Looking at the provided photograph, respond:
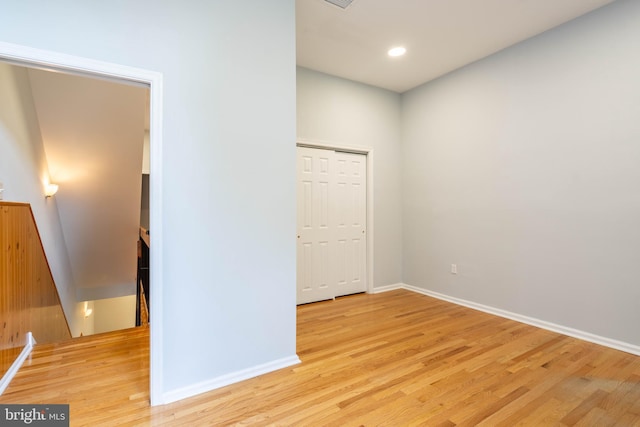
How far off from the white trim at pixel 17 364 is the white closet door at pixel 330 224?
2481 mm

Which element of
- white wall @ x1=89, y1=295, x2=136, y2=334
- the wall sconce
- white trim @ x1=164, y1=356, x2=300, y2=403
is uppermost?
the wall sconce

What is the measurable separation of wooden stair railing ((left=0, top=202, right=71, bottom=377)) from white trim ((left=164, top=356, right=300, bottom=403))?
1180 millimetres

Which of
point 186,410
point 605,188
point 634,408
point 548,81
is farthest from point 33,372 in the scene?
point 548,81

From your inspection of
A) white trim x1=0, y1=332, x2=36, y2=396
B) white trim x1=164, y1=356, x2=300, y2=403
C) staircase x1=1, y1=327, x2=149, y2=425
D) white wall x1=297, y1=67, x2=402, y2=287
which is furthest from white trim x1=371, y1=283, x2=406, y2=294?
white trim x1=0, y1=332, x2=36, y2=396

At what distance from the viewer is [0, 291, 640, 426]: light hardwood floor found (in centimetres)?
171

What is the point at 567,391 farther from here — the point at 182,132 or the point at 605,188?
the point at 182,132

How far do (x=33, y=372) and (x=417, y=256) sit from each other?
413 cm

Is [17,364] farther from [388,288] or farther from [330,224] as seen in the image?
[388,288]

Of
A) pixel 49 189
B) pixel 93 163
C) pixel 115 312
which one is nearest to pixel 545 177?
pixel 93 163

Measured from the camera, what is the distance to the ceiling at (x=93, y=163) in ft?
9.95

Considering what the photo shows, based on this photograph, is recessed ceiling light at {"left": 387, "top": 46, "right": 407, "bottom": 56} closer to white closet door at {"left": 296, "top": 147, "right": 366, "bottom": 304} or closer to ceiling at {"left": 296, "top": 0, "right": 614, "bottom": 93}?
ceiling at {"left": 296, "top": 0, "right": 614, "bottom": 93}

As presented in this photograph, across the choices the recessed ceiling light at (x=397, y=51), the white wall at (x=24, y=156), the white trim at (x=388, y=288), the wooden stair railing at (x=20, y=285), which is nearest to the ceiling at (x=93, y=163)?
the white wall at (x=24, y=156)

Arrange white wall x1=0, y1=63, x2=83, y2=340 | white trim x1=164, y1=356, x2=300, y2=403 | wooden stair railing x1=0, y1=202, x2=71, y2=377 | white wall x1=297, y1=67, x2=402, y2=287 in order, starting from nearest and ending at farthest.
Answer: white trim x1=164, y1=356, x2=300, y2=403 < wooden stair railing x1=0, y1=202, x2=71, y2=377 < white wall x1=0, y1=63, x2=83, y2=340 < white wall x1=297, y1=67, x2=402, y2=287

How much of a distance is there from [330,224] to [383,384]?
2238mm
